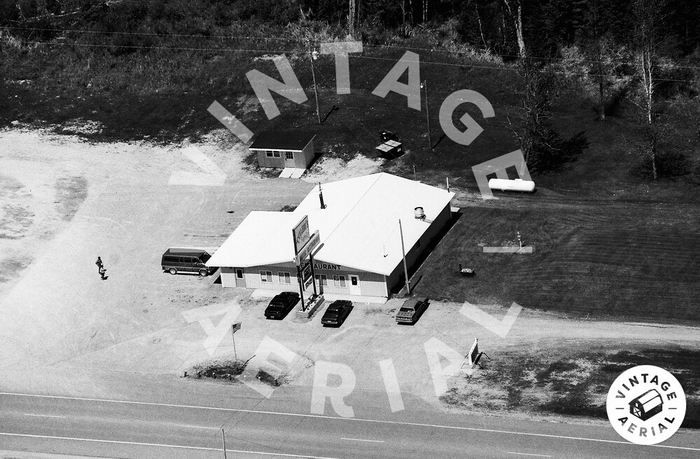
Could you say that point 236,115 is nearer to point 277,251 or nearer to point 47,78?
point 47,78

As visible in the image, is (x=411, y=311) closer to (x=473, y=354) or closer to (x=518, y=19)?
(x=473, y=354)

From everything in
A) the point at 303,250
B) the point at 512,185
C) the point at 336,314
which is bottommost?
the point at 336,314

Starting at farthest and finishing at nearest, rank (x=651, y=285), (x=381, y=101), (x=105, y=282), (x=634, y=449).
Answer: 1. (x=381, y=101)
2. (x=105, y=282)
3. (x=651, y=285)
4. (x=634, y=449)

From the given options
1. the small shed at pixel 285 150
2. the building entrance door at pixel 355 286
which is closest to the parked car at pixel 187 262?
the building entrance door at pixel 355 286

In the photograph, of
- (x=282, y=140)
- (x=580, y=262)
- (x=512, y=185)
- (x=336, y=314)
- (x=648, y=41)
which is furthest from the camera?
(x=282, y=140)

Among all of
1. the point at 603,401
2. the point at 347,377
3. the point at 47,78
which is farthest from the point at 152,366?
the point at 47,78

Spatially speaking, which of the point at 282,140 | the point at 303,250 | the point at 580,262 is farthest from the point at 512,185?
the point at 303,250

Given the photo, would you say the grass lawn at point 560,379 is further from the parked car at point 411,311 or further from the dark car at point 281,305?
the dark car at point 281,305
